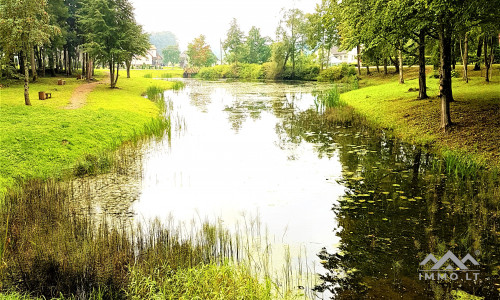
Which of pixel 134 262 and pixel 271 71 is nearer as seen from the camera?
pixel 134 262

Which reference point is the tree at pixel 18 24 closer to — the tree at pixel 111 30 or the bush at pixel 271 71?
the tree at pixel 111 30

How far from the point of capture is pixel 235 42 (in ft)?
308

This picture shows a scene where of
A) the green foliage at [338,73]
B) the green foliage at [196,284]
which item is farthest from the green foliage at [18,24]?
the green foliage at [338,73]

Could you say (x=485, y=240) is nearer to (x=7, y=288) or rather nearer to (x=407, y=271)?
(x=407, y=271)

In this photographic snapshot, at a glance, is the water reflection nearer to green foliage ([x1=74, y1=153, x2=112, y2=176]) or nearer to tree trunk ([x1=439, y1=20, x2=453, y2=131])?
green foliage ([x1=74, y1=153, x2=112, y2=176])

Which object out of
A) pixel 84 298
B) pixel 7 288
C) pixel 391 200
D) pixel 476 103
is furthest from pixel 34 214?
pixel 476 103

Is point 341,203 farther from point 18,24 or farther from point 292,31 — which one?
point 292,31

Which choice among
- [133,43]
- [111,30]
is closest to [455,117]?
[133,43]

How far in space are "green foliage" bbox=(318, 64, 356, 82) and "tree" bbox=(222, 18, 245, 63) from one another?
34.3m

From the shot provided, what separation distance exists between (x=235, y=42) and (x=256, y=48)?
18.1ft

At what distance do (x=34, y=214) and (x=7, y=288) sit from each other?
2974 millimetres

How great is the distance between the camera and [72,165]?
13094mm

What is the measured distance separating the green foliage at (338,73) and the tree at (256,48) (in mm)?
32685

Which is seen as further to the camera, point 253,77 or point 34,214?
point 253,77
